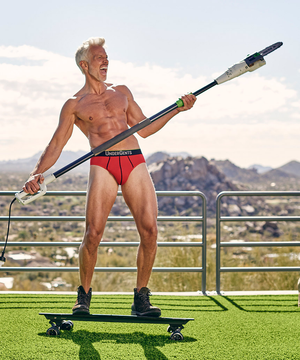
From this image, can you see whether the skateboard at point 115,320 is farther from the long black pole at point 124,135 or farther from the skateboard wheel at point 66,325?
the long black pole at point 124,135

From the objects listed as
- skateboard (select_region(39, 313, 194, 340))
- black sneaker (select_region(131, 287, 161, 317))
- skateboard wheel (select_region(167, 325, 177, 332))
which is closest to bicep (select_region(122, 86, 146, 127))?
black sneaker (select_region(131, 287, 161, 317))

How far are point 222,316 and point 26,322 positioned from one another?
151 cm

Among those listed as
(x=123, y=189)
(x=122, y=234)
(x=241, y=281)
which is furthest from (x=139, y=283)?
(x=122, y=234)

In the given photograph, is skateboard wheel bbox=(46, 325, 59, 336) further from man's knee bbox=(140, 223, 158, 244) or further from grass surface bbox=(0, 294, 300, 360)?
man's knee bbox=(140, 223, 158, 244)

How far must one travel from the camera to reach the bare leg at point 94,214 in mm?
3076

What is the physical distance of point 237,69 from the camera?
3096 mm

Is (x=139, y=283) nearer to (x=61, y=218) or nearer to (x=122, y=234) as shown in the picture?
(x=61, y=218)

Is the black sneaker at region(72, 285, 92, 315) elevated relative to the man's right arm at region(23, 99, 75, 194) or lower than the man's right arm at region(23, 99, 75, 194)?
lower

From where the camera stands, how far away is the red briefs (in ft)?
10.3

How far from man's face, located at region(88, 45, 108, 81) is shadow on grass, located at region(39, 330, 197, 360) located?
1718 millimetres

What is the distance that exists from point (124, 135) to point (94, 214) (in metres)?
0.54

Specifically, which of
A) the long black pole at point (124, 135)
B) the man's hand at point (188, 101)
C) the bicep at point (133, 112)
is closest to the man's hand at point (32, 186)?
the long black pole at point (124, 135)

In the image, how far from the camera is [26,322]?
11.6 feet

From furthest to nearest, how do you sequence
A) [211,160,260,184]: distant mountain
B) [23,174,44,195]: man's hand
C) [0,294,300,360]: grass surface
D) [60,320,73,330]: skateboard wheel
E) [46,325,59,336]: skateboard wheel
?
1. [211,160,260,184]: distant mountain
2. [60,320,73,330]: skateboard wheel
3. [46,325,59,336]: skateboard wheel
4. [23,174,44,195]: man's hand
5. [0,294,300,360]: grass surface
